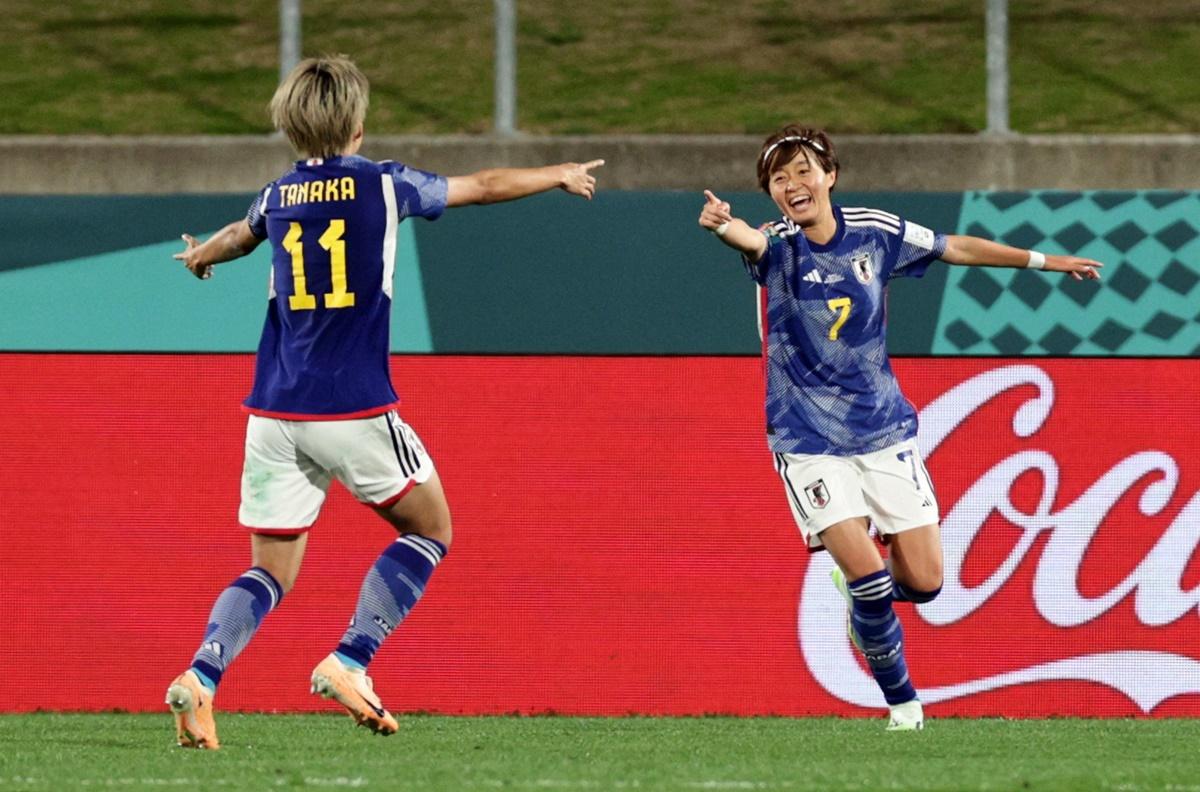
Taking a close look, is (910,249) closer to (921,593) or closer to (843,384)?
(843,384)

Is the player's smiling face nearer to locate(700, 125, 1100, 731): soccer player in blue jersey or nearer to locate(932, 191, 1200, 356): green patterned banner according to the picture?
locate(700, 125, 1100, 731): soccer player in blue jersey

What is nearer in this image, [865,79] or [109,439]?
[109,439]

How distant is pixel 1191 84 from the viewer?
42.1ft

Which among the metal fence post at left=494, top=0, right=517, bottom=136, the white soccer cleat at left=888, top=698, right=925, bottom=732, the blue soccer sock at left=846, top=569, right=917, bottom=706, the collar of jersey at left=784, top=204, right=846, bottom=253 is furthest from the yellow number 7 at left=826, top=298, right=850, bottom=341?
the metal fence post at left=494, top=0, right=517, bottom=136

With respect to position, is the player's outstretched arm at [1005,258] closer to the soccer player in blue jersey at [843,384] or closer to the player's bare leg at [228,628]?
the soccer player in blue jersey at [843,384]

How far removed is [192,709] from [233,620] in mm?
309

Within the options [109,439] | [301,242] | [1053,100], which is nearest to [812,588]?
[109,439]

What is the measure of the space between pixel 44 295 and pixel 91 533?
42.6 inches

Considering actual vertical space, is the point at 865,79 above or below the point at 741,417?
above

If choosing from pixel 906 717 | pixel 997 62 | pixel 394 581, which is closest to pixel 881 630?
pixel 906 717

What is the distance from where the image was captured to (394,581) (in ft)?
19.5

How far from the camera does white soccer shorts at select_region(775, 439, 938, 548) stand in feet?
22.6

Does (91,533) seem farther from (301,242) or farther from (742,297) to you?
(301,242)

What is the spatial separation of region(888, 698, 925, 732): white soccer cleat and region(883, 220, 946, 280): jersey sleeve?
1516mm
